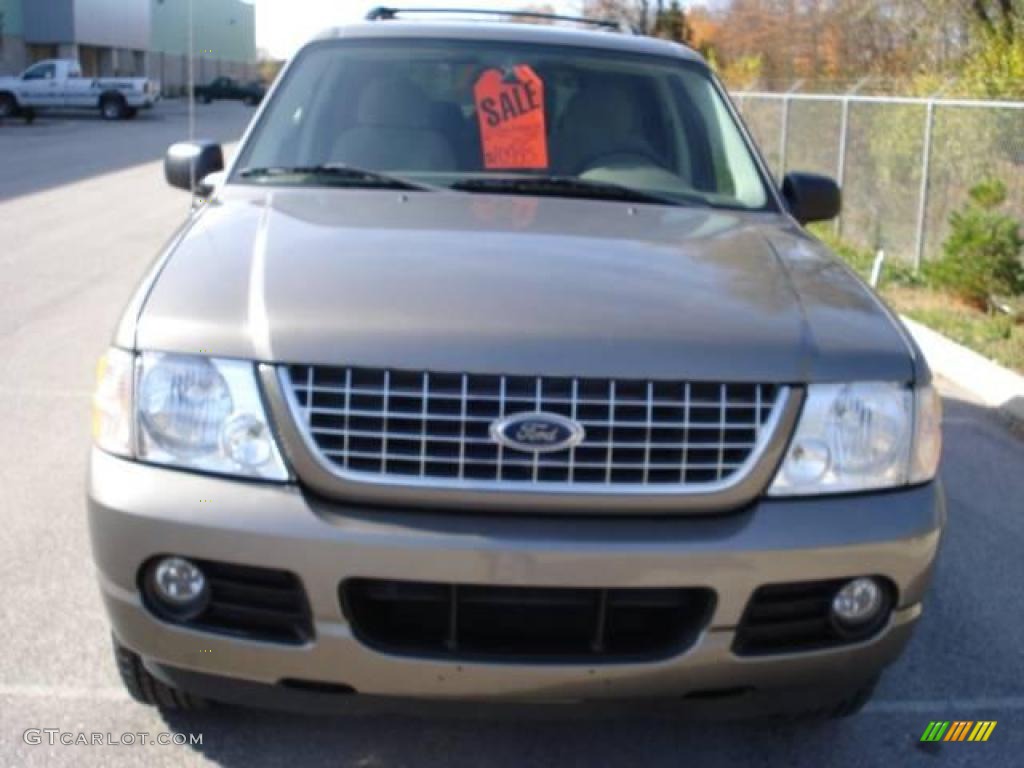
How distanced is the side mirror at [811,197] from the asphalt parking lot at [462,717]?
1.42 meters

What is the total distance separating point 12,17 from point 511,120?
54.0 meters

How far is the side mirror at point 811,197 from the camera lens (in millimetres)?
4547

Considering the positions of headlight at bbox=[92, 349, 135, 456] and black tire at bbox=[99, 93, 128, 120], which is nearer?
headlight at bbox=[92, 349, 135, 456]

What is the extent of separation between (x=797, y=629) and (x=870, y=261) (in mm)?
10136

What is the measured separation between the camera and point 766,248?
363 cm

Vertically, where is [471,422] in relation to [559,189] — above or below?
below

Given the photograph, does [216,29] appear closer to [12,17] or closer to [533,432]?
[12,17]

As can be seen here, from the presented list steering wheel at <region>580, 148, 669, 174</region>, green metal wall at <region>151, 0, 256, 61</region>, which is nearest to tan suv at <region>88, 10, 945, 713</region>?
steering wheel at <region>580, 148, 669, 174</region>

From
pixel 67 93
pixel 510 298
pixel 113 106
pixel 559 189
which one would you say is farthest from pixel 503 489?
pixel 113 106

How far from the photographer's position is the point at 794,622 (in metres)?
2.82

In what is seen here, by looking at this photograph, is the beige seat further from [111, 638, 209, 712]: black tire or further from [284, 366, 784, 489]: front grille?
[111, 638, 209, 712]: black tire

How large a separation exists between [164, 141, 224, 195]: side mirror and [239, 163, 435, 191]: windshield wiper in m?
0.52

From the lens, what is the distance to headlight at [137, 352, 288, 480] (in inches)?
107

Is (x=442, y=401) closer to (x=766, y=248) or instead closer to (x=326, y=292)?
(x=326, y=292)
